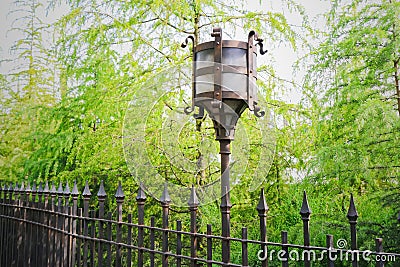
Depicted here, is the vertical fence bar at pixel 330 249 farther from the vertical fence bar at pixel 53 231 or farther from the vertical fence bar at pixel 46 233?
the vertical fence bar at pixel 46 233

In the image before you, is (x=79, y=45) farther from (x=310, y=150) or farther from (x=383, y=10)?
(x=383, y=10)

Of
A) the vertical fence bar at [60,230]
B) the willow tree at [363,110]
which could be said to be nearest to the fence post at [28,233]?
the vertical fence bar at [60,230]

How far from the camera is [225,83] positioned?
99.0 inches

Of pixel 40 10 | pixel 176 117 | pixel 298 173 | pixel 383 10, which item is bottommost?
pixel 298 173

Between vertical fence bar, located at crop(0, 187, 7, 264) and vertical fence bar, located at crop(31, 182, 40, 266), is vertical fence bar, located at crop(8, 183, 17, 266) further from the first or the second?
vertical fence bar, located at crop(31, 182, 40, 266)

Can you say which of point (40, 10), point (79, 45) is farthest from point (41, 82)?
point (79, 45)

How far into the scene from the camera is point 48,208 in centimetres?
339

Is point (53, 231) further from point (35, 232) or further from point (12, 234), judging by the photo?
point (12, 234)

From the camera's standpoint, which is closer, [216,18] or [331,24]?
[331,24]

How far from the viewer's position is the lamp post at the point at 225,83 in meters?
2.53

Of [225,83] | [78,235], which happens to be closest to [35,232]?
[78,235]

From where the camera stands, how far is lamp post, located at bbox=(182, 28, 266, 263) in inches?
99.4

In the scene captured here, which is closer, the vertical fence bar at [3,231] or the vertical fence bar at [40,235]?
the vertical fence bar at [40,235]

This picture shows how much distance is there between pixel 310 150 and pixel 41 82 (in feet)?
16.5
